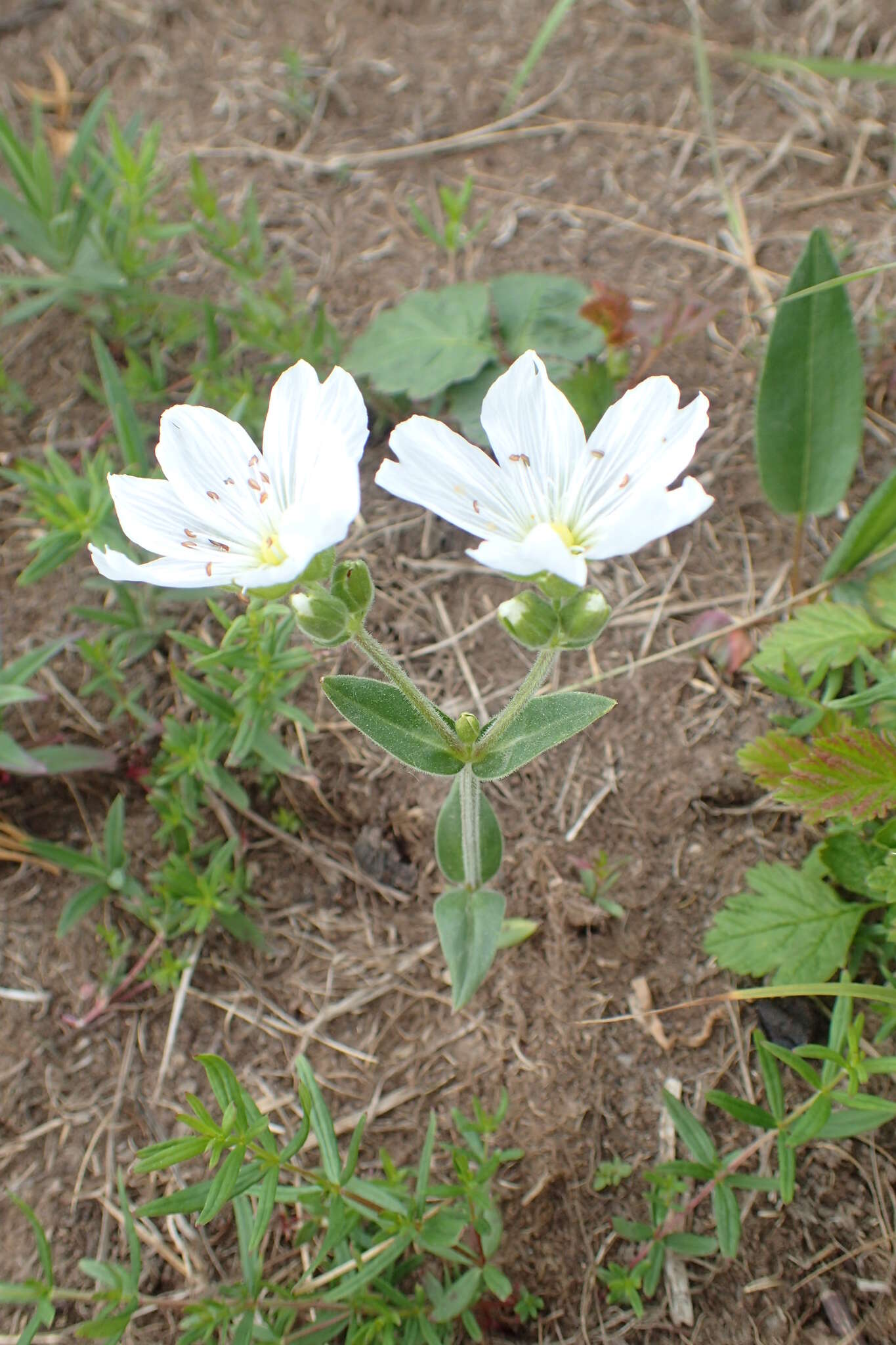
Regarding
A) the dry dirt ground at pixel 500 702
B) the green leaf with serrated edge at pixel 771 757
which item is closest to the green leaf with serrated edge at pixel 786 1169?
the dry dirt ground at pixel 500 702

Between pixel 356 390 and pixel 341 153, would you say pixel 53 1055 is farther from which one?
pixel 341 153

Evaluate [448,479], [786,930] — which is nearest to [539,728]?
[448,479]

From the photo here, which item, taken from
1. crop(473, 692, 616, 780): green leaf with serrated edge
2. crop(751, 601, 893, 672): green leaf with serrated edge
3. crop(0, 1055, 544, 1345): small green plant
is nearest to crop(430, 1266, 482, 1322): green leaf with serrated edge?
crop(0, 1055, 544, 1345): small green plant

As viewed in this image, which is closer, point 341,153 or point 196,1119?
point 196,1119

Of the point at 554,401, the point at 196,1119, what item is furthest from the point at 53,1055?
the point at 554,401

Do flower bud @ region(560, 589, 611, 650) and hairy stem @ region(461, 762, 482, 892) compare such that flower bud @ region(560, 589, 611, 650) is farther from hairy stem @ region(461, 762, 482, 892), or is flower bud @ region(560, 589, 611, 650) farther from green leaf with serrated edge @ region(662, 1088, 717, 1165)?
green leaf with serrated edge @ region(662, 1088, 717, 1165)
